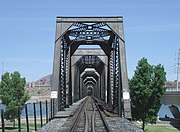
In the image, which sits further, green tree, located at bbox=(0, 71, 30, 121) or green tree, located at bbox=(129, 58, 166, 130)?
green tree, located at bbox=(0, 71, 30, 121)

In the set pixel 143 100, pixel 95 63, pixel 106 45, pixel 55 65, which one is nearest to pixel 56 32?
pixel 55 65

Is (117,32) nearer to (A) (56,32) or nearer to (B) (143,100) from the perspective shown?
(A) (56,32)

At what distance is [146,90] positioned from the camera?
53.9 meters

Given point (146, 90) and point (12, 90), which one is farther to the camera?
point (12, 90)

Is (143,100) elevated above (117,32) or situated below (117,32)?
below

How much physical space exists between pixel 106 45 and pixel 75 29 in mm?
8046

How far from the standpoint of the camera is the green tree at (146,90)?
5391 cm

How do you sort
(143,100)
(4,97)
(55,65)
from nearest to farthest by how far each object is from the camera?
(55,65), (143,100), (4,97)

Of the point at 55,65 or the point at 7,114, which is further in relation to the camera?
the point at 7,114

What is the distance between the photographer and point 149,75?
184 feet

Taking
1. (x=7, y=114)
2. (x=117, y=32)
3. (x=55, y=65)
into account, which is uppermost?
(x=117, y=32)

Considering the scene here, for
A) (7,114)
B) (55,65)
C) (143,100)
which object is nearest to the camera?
(55,65)

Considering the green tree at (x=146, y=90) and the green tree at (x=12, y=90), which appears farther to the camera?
the green tree at (x=12, y=90)

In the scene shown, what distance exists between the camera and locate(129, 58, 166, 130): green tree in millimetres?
53906
